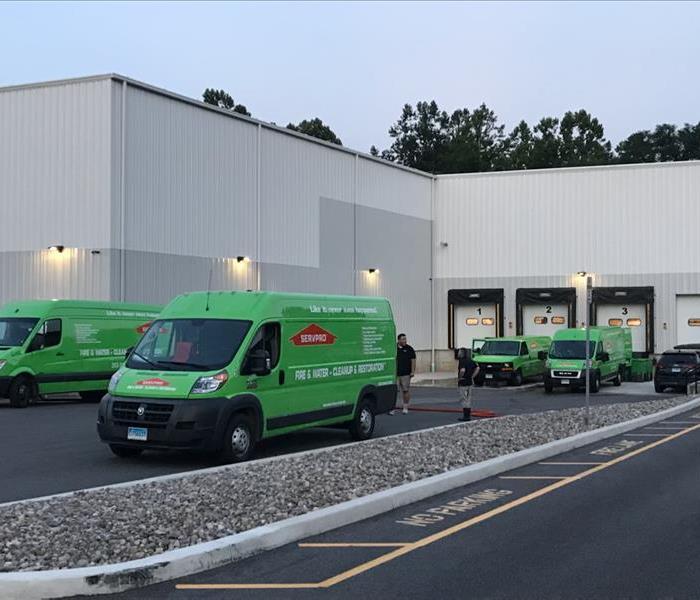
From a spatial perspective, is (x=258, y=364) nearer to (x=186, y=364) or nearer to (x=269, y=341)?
(x=269, y=341)

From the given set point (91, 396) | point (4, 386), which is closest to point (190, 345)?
point (4, 386)

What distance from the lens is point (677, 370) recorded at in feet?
103

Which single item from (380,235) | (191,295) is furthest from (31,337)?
(380,235)

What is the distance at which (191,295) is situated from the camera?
14445mm

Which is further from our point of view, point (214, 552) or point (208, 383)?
point (208, 383)

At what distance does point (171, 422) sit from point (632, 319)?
37.3 metres

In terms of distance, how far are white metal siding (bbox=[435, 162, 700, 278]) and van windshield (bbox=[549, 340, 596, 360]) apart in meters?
13.7

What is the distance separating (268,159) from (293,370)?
24120 millimetres

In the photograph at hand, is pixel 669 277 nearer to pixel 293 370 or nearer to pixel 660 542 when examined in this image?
pixel 293 370

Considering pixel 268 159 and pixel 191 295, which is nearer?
pixel 191 295

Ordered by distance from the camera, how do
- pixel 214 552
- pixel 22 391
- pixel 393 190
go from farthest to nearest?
1. pixel 393 190
2. pixel 22 391
3. pixel 214 552

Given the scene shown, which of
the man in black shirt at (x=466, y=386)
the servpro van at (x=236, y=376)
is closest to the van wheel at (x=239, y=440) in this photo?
the servpro van at (x=236, y=376)

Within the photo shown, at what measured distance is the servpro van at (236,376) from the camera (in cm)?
1266

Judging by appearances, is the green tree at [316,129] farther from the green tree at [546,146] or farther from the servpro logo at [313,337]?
the servpro logo at [313,337]
